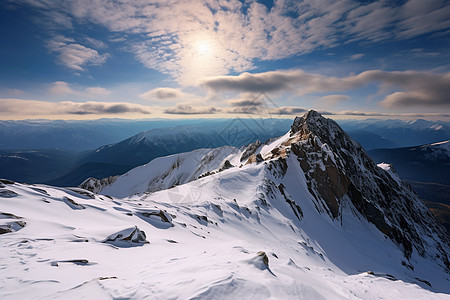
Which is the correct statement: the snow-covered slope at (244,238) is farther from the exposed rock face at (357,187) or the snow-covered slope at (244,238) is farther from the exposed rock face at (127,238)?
the exposed rock face at (357,187)

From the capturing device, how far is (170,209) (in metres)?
27.0

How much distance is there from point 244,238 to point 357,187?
54.9 m

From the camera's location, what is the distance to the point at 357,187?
207 feet

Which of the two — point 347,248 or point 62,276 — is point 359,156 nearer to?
point 347,248

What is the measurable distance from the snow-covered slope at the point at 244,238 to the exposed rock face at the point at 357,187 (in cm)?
40

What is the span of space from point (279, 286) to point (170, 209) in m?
20.6

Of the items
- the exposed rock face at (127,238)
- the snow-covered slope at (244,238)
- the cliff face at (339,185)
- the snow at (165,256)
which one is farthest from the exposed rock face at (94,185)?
the exposed rock face at (127,238)

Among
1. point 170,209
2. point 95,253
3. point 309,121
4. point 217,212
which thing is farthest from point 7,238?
point 309,121

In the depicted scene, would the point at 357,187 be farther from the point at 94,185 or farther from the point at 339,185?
the point at 94,185

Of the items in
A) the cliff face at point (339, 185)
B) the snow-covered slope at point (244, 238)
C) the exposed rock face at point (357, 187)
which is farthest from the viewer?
the exposed rock face at point (357, 187)

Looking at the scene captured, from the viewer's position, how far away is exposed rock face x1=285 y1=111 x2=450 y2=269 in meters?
55.2

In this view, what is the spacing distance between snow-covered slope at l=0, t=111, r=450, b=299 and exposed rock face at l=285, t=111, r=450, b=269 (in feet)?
1.32

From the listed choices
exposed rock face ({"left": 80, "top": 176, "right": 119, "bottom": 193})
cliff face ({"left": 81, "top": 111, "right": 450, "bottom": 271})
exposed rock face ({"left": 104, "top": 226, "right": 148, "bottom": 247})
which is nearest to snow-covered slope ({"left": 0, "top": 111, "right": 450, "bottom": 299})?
exposed rock face ({"left": 104, "top": 226, "right": 148, "bottom": 247})

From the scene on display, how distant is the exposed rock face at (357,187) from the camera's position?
55.2 meters
